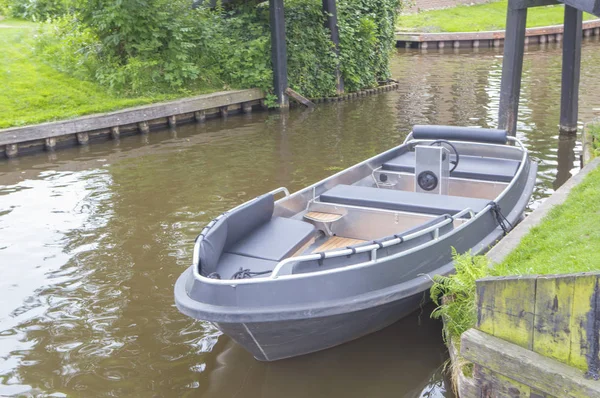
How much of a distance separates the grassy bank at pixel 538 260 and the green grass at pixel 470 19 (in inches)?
1187

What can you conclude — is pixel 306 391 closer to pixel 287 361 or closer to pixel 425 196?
pixel 287 361

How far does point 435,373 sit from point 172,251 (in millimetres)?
4346

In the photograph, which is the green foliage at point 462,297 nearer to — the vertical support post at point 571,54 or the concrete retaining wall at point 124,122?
the vertical support post at point 571,54

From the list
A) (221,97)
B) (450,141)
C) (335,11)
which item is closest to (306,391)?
(450,141)

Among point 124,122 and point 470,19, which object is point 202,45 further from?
point 470,19

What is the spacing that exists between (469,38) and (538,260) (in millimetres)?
29372

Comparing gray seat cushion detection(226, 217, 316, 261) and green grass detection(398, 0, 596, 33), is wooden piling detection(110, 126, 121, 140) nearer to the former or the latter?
gray seat cushion detection(226, 217, 316, 261)

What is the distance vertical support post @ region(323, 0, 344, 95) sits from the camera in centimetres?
2023

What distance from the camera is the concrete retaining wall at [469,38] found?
33.5m

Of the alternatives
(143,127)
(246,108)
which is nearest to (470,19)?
(246,108)

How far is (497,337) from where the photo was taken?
5.03 m

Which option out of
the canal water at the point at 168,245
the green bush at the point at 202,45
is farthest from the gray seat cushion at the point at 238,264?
the green bush at the point at 202,45

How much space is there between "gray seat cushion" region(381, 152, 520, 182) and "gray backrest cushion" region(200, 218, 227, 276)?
3651mm

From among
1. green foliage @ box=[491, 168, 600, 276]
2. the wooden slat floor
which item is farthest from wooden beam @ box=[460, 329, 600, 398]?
the wooden slat floor
